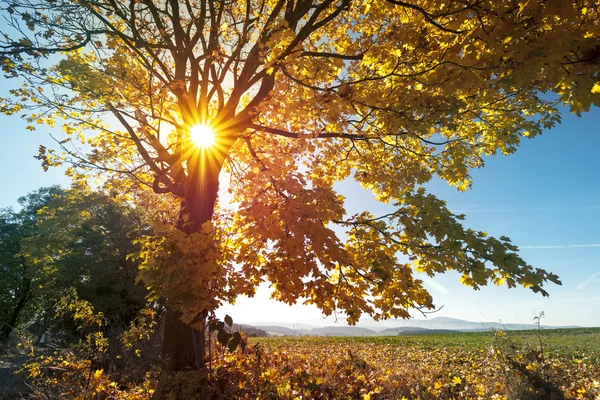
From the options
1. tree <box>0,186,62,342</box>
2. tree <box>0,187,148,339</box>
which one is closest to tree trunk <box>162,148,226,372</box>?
tree <box>0,187,148,339</box>

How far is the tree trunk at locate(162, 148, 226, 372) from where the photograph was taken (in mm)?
6387

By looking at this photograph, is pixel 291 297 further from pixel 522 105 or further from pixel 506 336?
pixel 522 105

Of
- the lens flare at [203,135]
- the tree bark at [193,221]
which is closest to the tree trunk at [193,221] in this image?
the tree bark at [193,221]

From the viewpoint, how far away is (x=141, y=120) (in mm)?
8148

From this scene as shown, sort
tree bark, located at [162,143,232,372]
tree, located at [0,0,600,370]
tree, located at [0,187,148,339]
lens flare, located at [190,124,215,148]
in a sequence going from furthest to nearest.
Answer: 1. tree, located at [0,187,148,339]
2. lens flare, located at [190,124,215,148]
3. tree bark, located at [162,143,232,372]
4. tree, located at [0,0,600,370]

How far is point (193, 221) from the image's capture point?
21.8 ft

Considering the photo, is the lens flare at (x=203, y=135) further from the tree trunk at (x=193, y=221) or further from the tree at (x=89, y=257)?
the tree at (x=89, y=257)

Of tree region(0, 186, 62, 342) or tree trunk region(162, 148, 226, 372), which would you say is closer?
tree trunk region(162, 148, 226, 372)

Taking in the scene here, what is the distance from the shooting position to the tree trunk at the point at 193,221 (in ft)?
21.0

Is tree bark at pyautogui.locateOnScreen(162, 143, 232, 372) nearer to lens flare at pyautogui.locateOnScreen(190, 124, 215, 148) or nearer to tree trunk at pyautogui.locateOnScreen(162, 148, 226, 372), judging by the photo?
tree trunk at pyautogui.locateOnScreen(162, 148, 226, 372)

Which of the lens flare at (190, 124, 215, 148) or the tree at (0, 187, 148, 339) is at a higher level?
the lens flare at (190, 124, 215, 148)

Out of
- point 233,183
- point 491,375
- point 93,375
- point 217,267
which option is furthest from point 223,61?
point 491,375

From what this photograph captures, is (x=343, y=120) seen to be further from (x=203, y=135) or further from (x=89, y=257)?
(x=89, y=257)

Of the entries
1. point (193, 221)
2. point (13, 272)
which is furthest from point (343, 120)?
point (13, 272)
